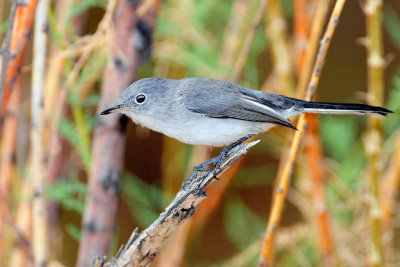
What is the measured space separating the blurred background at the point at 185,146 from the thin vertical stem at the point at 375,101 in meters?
0.02

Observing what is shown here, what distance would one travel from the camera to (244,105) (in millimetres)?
1622

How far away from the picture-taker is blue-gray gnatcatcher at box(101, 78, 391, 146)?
1.57m

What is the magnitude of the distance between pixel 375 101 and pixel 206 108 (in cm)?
51

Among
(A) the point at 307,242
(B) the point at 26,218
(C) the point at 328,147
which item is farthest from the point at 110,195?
(C) the point at 328,147

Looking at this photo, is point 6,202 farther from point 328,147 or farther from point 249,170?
point 328,147

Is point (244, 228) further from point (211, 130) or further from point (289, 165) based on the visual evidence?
point (289, 165)

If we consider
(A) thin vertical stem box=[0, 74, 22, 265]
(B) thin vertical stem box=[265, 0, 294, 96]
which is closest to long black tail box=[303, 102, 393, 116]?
(B) thin vertical stem box=[265, 0, 294, 96]

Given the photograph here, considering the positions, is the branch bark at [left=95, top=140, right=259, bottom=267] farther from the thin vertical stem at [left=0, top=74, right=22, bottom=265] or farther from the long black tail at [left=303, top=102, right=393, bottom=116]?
the thin vertical stem at [left=0, top=74, right=22, bottom=265]

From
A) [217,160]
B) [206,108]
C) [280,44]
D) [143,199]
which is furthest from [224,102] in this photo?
[143,199]

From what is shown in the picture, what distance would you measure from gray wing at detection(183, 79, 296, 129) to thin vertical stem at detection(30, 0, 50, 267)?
0.46m

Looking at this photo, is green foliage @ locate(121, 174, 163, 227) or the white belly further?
green foliage @ locate(121, 174, 163, 227)

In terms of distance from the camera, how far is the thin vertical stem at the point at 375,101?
1399 millimetres

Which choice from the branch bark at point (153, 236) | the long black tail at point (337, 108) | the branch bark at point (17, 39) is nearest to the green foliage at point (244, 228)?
the long black tail at point (337, 108)

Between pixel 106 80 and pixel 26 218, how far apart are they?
0.66m
